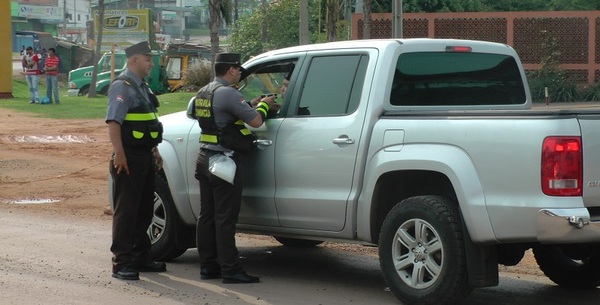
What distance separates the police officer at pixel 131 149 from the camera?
829 centimetres

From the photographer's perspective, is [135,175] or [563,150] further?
[135,175]

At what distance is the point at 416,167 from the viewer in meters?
7.11

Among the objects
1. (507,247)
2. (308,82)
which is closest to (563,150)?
(507,247)

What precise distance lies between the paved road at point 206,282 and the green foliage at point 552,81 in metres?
25.4

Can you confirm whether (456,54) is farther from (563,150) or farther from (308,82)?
(563,150)

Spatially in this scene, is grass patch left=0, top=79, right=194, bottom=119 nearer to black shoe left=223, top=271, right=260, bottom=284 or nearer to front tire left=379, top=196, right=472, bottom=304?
black shoe left=223, top=271, right=260, bottom=284

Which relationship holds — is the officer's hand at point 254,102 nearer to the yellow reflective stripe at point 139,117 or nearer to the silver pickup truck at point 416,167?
the silver pickup truck at point 416,167

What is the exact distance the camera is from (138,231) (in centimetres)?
874

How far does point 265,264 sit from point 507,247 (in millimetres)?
2605

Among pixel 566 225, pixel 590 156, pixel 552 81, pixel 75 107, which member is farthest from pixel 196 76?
pixel 566 225

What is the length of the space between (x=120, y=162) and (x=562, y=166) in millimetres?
3444

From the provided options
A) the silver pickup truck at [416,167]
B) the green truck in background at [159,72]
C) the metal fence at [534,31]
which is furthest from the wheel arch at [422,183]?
the green truck in background at [159,72]

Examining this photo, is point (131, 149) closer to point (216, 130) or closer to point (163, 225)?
point (216, 130)

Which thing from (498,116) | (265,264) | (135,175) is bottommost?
(265,264)
